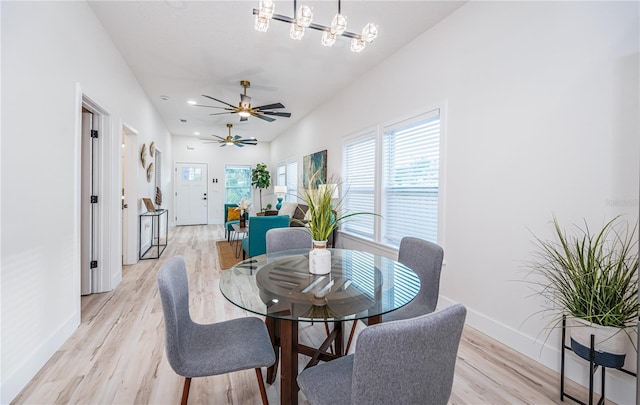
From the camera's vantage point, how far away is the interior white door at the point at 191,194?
28.9 feet

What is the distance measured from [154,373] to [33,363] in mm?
738

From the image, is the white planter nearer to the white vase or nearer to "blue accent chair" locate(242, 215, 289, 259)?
the white vase

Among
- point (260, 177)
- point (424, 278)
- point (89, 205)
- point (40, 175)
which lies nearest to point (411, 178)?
point (424, 278)

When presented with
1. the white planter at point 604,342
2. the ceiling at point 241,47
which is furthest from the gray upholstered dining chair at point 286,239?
the ceiling at point 241,47

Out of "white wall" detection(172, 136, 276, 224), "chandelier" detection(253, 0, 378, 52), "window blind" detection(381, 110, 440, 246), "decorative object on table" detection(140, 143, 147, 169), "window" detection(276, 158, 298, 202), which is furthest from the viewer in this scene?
"white wall" detection(172, 136, 276, 224)

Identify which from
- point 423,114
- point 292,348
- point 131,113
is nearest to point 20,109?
point 292,348

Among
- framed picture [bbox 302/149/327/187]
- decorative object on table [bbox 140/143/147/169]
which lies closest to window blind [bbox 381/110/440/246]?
framed picture [bbox 302/149/327/187]

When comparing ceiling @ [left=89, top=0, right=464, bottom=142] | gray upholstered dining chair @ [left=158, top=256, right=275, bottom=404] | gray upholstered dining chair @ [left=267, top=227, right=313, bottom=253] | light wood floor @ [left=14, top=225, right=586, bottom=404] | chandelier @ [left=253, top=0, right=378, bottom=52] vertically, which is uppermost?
ceiling @ [left=89, top=0, right=464, bottom=142]

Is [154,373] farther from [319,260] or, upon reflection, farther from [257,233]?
[257,233]

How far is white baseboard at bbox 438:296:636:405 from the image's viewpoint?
1.56 meters

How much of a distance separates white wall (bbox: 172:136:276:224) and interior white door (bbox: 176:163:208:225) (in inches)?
6.1

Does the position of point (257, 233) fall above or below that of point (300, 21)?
below

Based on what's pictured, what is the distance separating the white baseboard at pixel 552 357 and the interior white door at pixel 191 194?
27.6 ft

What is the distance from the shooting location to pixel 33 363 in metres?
1.78
